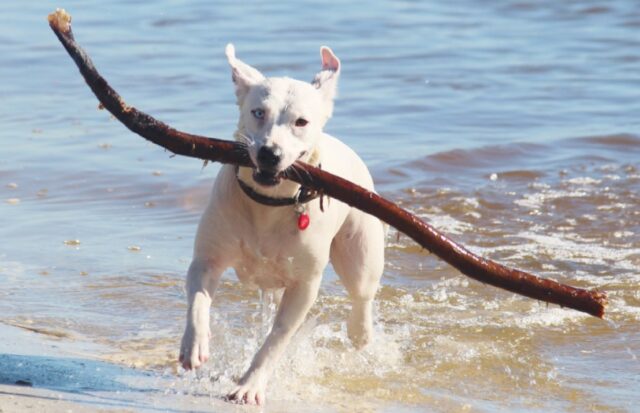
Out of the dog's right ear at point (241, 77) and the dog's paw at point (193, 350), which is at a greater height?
the dog's right ear at point (241, 77)

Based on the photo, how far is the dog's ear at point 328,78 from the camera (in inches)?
239

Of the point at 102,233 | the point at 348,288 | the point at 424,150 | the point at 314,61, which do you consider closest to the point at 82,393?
the point at 348,288

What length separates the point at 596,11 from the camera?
21.9 metres

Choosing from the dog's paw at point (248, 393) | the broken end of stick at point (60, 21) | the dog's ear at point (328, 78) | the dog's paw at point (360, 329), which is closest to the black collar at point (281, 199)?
the dog's ear at point (328, 78)

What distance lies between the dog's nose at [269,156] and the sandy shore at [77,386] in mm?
1115

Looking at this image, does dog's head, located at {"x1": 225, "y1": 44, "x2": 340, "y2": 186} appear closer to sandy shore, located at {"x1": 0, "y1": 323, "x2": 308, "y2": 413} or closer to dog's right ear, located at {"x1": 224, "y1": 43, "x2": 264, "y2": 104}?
dog's right ear, located at {"x1": 224, "y1": 43, "x2": 264, "y2": 104}

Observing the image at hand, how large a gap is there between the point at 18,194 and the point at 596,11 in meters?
13.7

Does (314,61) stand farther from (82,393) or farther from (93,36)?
(82,393)

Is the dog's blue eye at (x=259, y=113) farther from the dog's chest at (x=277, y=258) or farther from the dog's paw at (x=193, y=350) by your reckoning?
the dog's paw at (x=193, y=350)

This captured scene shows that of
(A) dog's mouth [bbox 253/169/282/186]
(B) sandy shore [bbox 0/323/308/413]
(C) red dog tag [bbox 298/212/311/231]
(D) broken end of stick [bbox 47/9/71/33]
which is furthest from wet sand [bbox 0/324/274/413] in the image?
(D) broken end of stick [bbox 47/9/71/33]

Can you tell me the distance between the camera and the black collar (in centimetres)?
594

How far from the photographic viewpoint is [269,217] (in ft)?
19.8

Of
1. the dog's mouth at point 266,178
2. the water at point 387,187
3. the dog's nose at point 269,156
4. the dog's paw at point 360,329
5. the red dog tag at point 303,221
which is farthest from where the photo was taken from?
the dog's paw at point 360,329

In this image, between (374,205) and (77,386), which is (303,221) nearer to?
(374,205)
